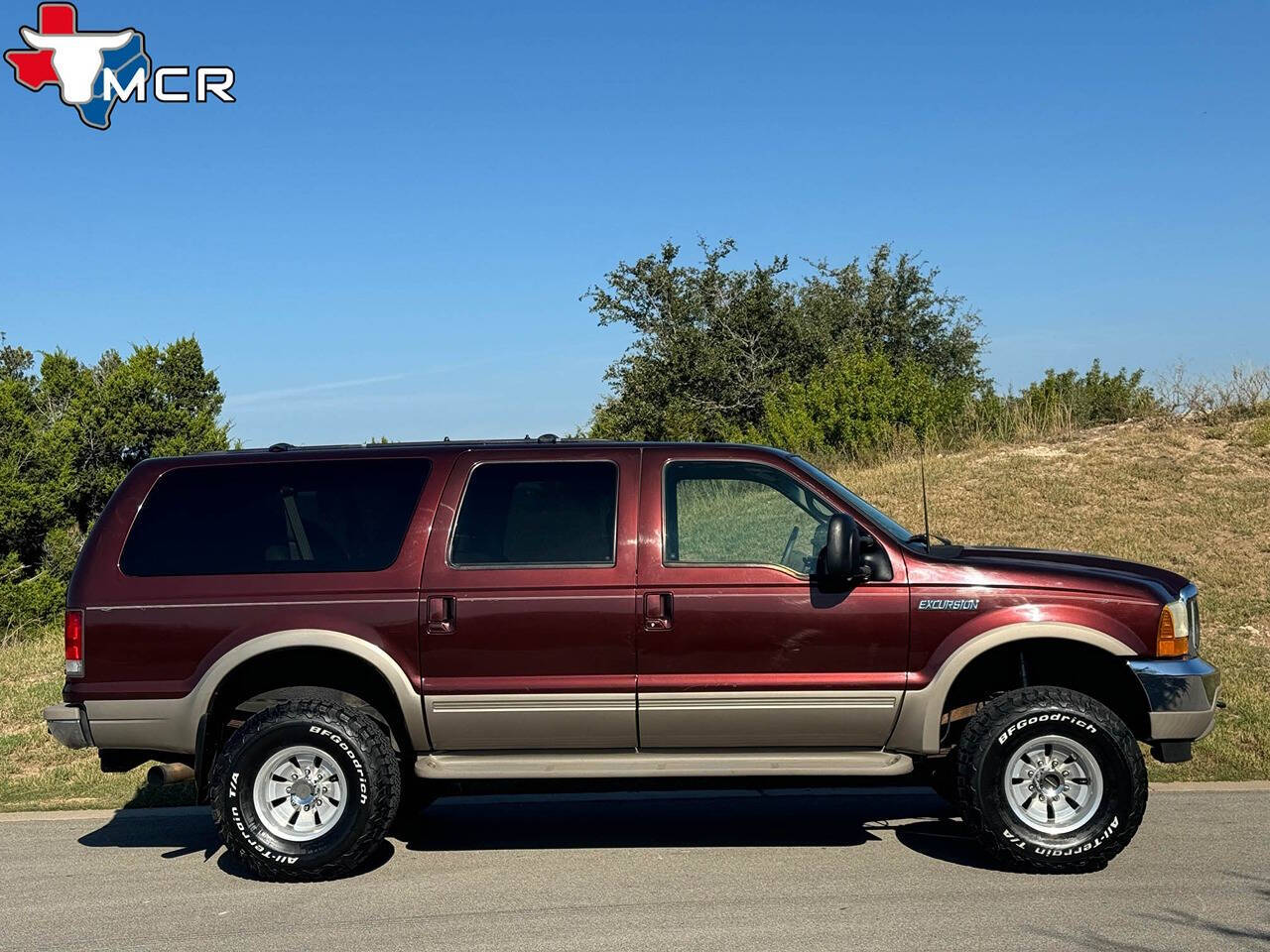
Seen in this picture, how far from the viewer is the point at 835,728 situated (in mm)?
6488

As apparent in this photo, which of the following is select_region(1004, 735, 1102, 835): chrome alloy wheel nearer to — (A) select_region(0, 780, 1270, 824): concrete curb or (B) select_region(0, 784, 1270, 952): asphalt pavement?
(B) select_region(0, 784, 1270, 952): asphalt pavement

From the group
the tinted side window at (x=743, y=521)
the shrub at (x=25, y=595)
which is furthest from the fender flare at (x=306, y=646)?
the shrub at (x=25, y=595)

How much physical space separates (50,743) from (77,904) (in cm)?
440

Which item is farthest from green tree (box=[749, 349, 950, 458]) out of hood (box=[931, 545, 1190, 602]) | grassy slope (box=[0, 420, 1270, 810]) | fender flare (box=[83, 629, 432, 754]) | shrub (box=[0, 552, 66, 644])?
shrub (box=[0, 552, 66, 644])

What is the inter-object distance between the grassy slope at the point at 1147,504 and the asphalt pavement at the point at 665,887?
4.06m

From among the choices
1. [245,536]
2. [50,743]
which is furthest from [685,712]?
[50,743]

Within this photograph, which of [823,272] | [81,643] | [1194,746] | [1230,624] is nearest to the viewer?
[81,643]

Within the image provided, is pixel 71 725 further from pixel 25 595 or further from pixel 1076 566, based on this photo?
pixel 25 595

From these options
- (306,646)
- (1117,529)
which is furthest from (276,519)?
(1117,529)

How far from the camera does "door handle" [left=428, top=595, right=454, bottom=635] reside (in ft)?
21.4

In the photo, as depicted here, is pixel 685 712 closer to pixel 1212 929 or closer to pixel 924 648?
pixel 924 648

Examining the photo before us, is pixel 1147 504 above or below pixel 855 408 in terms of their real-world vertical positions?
below

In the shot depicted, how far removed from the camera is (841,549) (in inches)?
246

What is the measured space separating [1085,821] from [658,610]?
229 cm
